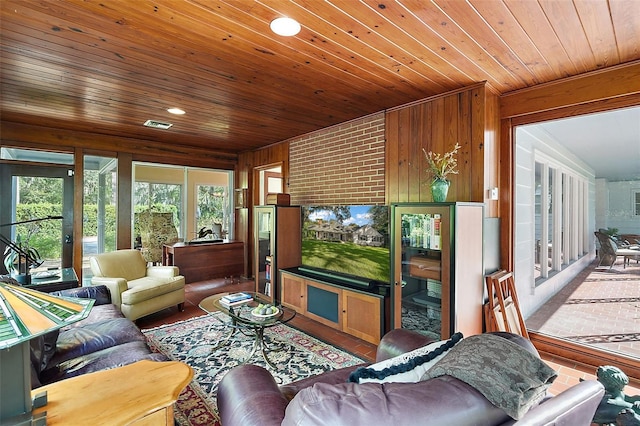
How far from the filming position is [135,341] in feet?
7.04

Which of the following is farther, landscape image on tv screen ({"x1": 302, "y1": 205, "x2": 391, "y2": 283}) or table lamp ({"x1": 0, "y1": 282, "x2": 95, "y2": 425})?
landscape image on tv screen ({"x1": 302, "y1": 205, "x2": 391, "y2": 283})

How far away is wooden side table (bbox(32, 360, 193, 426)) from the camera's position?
3.26 feet

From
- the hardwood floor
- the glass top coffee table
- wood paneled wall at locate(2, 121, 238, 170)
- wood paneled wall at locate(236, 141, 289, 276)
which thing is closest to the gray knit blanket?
the glass top coffee table

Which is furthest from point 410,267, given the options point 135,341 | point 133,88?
point 133,88

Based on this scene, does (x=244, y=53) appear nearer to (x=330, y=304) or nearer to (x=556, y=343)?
(x=330, y=304)

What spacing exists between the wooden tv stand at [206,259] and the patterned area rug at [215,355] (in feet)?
6.47

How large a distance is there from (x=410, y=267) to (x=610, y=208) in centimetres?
183

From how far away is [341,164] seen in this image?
3971 millimetres

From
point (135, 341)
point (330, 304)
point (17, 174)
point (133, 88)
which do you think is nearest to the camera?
point (135, 341)

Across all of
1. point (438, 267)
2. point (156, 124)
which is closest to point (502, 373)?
point (438, 267)

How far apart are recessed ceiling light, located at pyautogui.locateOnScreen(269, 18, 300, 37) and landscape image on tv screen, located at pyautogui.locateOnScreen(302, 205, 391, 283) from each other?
6.09 feet

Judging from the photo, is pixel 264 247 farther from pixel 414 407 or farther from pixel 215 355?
pixel 414 407

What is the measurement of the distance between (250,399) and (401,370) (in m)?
0.60

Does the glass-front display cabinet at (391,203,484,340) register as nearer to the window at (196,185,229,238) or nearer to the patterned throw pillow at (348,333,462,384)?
the patterned throw pillow at (348,333,462,384)
